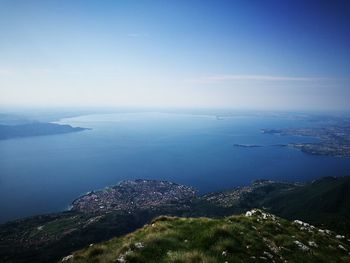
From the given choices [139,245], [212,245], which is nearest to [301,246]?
[212,245]

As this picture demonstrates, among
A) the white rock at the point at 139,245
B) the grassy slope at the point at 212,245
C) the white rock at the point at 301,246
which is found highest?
the white rock at the point at 139,245

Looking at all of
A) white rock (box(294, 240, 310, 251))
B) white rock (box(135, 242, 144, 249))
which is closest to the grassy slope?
white rock (box(135, 242, 144, 249))

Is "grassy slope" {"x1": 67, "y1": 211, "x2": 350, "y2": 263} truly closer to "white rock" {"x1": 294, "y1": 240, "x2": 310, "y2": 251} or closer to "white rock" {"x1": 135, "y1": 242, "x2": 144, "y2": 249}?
"white rock" {"x1": 135, "y1": 242, "x2": 144, "y2": 249}

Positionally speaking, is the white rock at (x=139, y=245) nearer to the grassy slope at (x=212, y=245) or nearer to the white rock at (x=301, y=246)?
the grassy slope at (x=212, y=245)

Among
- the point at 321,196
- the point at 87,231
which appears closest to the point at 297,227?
the point at 87,231

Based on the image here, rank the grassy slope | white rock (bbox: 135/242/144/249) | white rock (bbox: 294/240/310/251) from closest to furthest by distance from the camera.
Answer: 1. the grassy slope
2. white rock (bbox: 135/242/144/249)
3. white rock (bbox: 294/240/310/251)

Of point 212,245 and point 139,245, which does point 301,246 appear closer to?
point 212,245

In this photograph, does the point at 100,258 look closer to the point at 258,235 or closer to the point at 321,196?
the point at 258,235

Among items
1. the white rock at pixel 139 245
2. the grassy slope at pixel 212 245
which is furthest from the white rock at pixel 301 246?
the white rock at pixel 139 245
